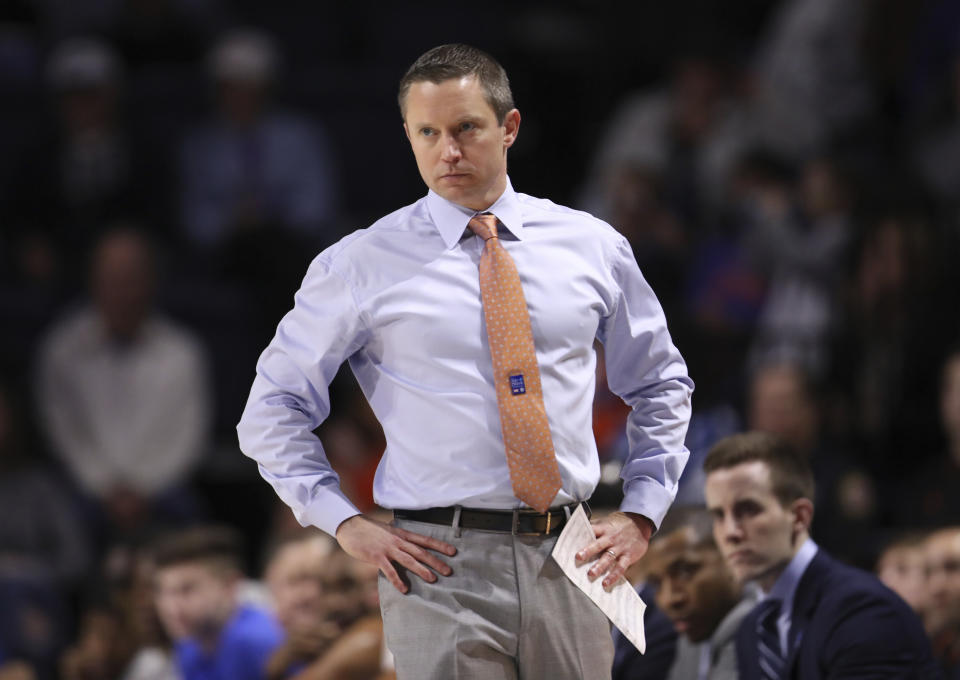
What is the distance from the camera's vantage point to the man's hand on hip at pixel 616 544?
9.05ft

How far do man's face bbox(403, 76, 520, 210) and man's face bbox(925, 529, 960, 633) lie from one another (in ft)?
7.00

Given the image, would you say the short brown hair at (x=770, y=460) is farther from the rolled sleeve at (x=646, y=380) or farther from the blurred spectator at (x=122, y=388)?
the blurred spectator at (x=122, y=388)

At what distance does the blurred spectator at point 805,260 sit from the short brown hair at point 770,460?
116 inches

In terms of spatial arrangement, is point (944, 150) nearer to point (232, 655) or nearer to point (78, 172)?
point (232, 655)

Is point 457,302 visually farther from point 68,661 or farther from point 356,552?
point 68,661

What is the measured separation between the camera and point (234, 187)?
7.60 m

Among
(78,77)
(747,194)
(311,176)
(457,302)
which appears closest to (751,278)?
(747,194)

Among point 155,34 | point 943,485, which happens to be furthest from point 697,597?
point 155,34

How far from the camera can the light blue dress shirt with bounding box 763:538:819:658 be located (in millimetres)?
3494

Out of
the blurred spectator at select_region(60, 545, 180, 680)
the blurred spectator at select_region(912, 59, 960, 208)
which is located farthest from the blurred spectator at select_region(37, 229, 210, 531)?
the blurred spectator at select_region(912, 59, 960, 208)

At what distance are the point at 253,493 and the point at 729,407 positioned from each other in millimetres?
2374

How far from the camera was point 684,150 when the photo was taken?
25.1ft

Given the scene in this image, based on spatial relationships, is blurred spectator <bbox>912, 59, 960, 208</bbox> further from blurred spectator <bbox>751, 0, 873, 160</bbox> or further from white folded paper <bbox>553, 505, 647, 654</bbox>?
white folded paper <bbox>553, 505, 647, 654</bbox>

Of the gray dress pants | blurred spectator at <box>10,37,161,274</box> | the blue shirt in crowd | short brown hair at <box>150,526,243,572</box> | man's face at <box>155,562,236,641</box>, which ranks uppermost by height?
blurred spectator at <box>10,37,161,274</box>
